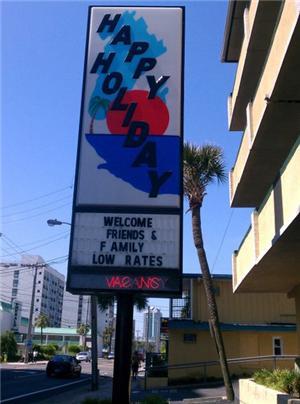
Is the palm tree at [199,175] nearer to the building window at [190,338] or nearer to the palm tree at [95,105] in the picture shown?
the building window at [190,338]

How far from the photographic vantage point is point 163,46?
11.4 meters

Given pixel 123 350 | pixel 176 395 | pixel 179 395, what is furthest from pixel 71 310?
pixel 123 350

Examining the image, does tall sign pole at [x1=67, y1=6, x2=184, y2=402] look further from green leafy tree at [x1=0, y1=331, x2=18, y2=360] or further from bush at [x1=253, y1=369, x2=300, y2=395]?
green leafy tree at [x1=0, y1=331, x2=18, y2=360]

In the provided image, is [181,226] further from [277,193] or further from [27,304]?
[27,304]

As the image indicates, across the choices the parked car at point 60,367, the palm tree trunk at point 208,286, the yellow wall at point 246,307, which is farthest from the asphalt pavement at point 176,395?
the parked car at point 60,367

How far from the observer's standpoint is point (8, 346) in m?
65.9

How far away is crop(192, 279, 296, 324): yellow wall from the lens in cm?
Answer: 2842

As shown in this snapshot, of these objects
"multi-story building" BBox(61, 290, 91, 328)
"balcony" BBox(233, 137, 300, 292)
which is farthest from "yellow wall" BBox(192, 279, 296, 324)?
"multi-story building" BBox(61, 290, 91, 328)

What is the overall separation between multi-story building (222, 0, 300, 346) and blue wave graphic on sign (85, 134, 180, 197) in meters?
2.20

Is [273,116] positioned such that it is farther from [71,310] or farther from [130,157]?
[71,310]

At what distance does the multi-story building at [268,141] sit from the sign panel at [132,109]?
2.11m

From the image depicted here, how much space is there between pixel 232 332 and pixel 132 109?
1937 centimetres

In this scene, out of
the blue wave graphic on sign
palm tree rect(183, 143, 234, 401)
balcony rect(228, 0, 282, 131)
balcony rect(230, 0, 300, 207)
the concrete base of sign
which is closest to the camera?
balcony rect(230, 0, 300, 207)

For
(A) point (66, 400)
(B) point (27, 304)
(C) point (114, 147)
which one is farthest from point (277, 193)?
(B) point (27, 304)
